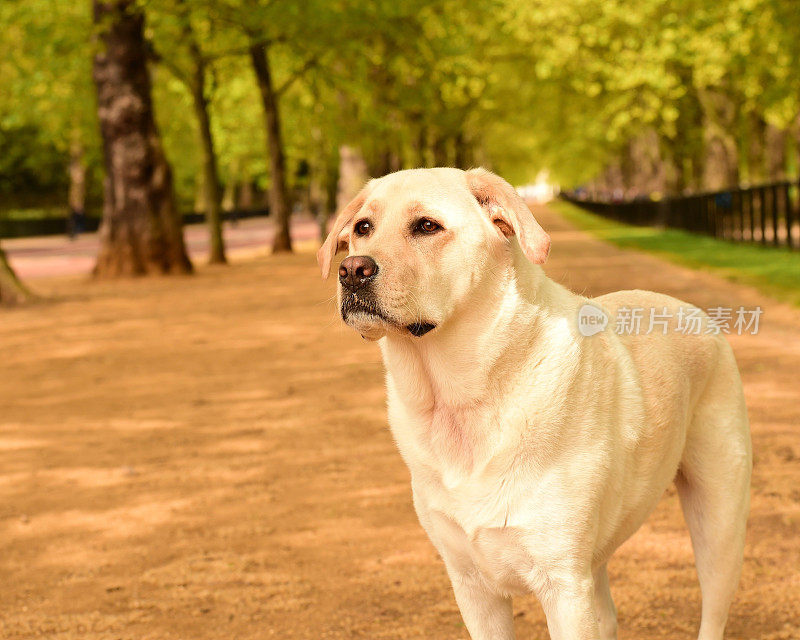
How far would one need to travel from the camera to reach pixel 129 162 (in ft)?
74.5

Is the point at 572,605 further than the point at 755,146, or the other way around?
the point at 755,146

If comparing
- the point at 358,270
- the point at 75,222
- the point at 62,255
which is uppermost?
the point at 358,270

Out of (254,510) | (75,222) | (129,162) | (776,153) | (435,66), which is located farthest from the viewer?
(75,222)

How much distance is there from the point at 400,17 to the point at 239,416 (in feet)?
54.8

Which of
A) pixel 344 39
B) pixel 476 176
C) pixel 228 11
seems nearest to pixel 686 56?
pixel 344 39

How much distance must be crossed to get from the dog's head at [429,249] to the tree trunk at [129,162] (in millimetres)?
20311

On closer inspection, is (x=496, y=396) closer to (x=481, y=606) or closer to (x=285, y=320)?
(x=481, y=606)

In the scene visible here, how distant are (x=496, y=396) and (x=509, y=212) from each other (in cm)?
52

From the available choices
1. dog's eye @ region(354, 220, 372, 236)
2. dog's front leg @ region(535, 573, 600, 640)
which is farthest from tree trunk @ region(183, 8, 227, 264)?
dog's front leg @ region(535, 573, 600, 640)

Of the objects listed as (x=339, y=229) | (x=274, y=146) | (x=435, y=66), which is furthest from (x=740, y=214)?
(x=339, y=229)

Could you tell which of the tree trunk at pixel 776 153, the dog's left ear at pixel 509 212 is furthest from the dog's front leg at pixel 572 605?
the tree trunk at pixel 776 153

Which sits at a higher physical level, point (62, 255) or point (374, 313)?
point (374, 313)

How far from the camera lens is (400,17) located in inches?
926

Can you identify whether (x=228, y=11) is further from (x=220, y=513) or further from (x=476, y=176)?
(x=476, y=176)
